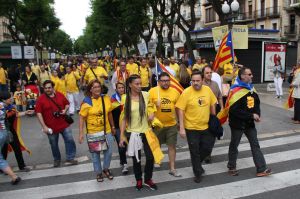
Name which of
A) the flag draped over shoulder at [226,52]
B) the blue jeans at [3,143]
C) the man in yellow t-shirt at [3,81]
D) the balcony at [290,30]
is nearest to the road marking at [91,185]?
the blue jeans at [3,143]

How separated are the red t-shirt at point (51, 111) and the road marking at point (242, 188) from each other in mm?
2392

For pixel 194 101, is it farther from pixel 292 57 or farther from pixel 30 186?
pixel 292 57

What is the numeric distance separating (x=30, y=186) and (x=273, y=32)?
25.6m

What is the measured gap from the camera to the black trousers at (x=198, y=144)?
559cm

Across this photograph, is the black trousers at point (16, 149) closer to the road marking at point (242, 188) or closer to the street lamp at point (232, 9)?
the road marking at point (242, 188)

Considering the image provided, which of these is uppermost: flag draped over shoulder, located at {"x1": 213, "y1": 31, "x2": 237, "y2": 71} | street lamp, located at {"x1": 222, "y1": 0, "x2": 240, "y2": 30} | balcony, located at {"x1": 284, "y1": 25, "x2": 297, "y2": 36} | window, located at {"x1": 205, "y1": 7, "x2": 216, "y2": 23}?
window, located at {"x1": 205, "y1": 7, "x2": 216, "y2": 23}

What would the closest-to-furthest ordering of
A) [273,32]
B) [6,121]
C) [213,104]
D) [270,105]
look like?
[213,104]
[6,121]
[270,105]
[273,32]

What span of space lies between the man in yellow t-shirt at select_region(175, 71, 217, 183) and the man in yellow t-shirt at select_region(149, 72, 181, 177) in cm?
22

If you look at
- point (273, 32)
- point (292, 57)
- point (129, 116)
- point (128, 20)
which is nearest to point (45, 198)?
point (129, 116)

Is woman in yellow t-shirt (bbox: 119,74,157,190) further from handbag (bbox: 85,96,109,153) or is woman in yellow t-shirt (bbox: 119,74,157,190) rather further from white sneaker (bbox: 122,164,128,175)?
white sneaker (bbox: 122,164,128,175)

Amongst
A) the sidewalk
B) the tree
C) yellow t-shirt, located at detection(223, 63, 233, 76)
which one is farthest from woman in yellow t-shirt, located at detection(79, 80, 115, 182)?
the tree

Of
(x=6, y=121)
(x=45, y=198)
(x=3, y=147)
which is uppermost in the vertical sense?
(x=6, y=121)

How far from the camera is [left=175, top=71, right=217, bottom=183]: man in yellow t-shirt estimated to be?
555 cm

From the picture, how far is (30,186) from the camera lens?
587 centimetres
